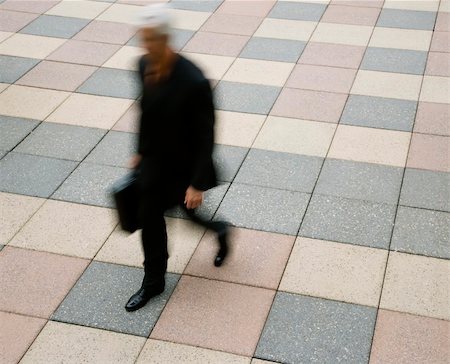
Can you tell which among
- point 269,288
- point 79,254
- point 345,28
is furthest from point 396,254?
point 345,28

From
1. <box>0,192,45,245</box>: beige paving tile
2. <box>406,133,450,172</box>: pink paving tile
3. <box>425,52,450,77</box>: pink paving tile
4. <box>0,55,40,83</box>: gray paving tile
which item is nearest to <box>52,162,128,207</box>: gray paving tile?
<box>0,192,45,245</box>: beige paving tile

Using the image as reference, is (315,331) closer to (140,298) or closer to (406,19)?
(140,298)

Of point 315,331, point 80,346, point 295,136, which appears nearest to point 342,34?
point 295,136

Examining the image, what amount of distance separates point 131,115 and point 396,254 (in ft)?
9.65

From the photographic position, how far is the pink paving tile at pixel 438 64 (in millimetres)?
7219

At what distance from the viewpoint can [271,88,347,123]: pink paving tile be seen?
648 centimetres

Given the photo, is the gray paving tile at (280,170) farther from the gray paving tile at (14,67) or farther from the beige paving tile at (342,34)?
the gray paving tile at (14,67)

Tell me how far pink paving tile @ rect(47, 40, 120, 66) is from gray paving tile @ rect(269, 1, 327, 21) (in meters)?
2.11

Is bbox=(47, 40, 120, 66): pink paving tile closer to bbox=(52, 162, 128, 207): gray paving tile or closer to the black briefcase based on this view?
bbox=(52, 162, 128, 207): gray paving tile

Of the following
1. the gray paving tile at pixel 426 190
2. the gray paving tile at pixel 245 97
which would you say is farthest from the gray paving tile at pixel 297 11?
the gray paving tile at pixel 426 190

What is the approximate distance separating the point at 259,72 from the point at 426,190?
248 centimetres

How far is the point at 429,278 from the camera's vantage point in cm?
462

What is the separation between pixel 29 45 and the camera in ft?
26.2

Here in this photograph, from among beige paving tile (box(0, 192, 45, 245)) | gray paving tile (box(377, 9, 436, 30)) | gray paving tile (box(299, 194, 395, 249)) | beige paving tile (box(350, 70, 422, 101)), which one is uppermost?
beige paving tile (box(0, 192, 45, 245))
